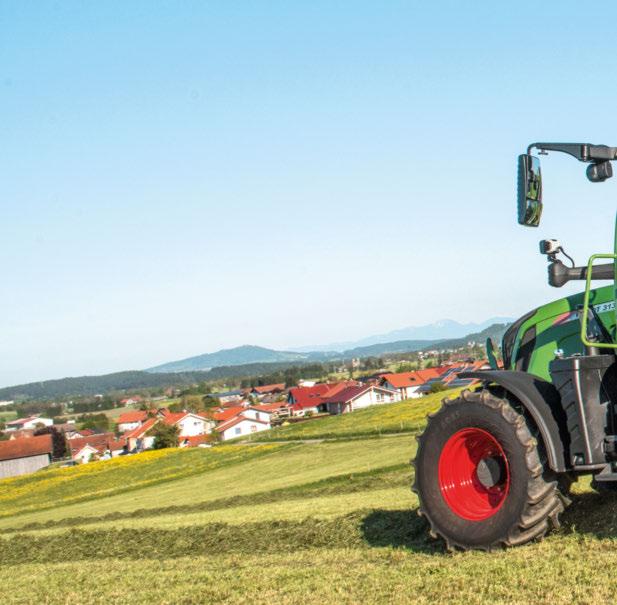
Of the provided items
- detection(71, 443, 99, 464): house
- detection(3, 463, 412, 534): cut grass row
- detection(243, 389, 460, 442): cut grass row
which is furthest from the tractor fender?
detection(71, 443, 99, 464): house

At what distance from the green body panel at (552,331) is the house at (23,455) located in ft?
270

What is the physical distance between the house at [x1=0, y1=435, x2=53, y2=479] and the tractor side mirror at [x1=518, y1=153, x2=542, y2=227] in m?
83.6

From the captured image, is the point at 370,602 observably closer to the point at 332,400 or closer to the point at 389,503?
the point at 389,503

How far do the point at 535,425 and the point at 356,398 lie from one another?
93380 millimetres

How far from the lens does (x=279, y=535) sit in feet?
29.2

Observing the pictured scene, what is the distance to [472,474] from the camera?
6758mm

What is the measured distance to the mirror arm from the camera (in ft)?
20.4

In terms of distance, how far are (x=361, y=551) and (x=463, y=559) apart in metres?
1.43

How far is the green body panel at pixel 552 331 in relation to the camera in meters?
6.61

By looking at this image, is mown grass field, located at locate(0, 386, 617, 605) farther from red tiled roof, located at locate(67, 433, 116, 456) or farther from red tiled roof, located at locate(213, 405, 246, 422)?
red tiled roof, located at locate(213, 405, 246, 422)

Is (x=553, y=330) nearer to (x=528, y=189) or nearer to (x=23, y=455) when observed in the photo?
(x=528, y=189)

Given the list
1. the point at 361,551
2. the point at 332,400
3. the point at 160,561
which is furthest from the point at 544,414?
the point at 332,400

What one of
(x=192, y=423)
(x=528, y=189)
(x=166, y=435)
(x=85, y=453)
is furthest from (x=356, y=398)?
(x=528, y=189)

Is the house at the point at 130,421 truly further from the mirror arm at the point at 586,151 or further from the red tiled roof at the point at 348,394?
the mirror arm at the point at 586,151
